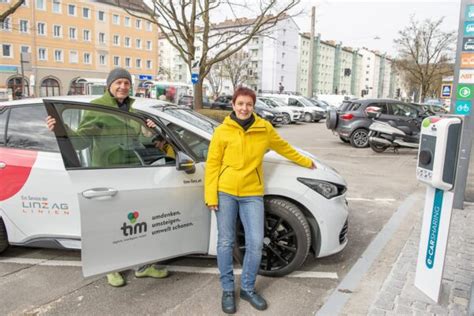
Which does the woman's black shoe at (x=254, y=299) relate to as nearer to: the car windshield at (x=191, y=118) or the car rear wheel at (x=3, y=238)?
the car windshield at (x=191, y=118)

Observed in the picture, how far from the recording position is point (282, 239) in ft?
11.6

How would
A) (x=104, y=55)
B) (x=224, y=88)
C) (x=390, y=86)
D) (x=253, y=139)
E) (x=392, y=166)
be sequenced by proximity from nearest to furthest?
1. (x=253, y=139)
2. (x=392, y=166)
3. (x=104, y=55)
4. (x=224, y=88)
5. (x=390, y=86)

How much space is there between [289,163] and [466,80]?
349 cm

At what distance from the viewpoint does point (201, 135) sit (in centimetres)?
370

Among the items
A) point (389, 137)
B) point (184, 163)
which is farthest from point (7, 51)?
point (184, 163)

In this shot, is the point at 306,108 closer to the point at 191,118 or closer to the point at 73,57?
the point at 191,118

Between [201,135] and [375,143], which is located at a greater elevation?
[201,135]

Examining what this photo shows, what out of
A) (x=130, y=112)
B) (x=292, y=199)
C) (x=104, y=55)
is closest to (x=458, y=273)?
(x=292, y=199)

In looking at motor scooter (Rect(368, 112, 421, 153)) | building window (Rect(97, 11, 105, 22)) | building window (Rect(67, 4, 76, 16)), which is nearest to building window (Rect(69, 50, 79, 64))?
building window (Rect(67, 4, 76, 16))

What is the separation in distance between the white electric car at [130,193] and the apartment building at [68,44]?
138 ft

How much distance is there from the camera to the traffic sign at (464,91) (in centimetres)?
552

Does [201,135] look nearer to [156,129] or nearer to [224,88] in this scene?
[156,129]

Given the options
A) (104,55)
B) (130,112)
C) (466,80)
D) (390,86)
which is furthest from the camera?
(390,86)

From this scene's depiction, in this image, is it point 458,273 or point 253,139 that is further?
point 458,273
